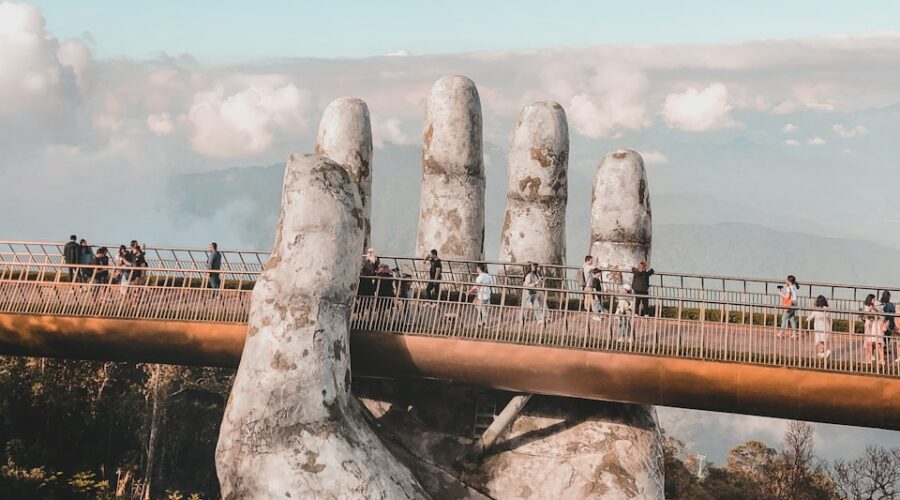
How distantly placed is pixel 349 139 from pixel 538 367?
36.7 feet

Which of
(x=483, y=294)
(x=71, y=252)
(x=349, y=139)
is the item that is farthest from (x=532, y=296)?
(x=71, y=252)

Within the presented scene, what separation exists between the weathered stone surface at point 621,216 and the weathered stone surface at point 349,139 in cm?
697

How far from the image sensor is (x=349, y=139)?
30.1 meters

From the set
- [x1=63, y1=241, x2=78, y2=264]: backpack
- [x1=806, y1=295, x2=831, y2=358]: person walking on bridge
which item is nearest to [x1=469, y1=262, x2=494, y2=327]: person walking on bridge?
[x1=806, y1=295, x2=831, y2=358]: person walking on bridge

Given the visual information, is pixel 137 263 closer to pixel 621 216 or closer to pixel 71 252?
pixel 71 252

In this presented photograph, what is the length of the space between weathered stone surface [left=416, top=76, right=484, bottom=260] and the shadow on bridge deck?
744 centimetres

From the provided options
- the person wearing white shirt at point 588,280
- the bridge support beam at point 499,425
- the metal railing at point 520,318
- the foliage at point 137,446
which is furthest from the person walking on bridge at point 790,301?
the foliage at point 137,446

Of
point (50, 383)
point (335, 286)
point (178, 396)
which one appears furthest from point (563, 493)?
point (178, 396)

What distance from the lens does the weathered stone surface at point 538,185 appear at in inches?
1159

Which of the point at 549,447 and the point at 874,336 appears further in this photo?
the point at 549,447

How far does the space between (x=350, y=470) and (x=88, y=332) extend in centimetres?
868

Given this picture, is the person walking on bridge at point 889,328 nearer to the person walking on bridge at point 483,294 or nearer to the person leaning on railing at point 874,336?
the person leaning on railing at point 874,336

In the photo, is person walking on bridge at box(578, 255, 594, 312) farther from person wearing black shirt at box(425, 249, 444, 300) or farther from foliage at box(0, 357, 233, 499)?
foliage at box(0, 357, 233, 499)

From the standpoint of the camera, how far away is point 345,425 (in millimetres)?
20875
